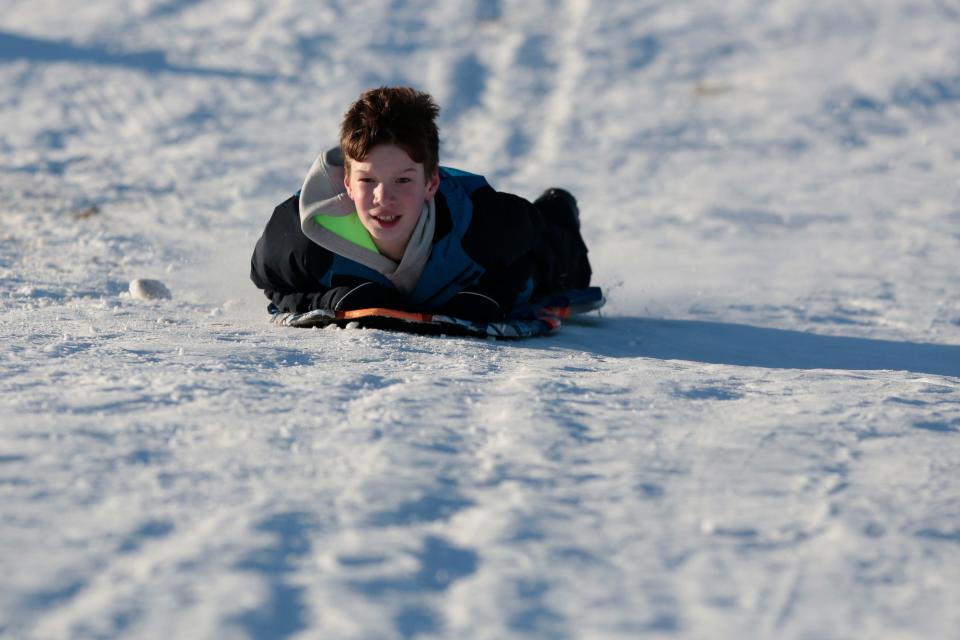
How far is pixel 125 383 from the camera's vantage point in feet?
7.47

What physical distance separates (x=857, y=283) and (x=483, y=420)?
9.90 feet

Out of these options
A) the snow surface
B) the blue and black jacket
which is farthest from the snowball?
the blue and black jacket

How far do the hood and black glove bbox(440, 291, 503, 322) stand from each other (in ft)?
0.43

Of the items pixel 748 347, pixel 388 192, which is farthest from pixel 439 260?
pixel 748 347

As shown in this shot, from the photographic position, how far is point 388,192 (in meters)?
3.04

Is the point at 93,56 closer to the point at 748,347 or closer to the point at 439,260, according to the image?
the point at 439,260

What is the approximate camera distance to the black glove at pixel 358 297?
122 inches

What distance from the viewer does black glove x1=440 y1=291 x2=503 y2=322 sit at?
317cm

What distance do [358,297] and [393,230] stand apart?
210 mm

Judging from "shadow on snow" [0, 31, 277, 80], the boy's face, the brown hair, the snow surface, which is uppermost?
"shadow on snow" [0, 31, 277, 80]

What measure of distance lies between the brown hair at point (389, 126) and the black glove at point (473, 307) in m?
0.38

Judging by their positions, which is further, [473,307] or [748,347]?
[748,347]

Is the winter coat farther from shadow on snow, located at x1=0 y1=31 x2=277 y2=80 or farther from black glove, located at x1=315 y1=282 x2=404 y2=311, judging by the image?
shadow on snow, located at x1=0 y1=31 x2=277 y2=80

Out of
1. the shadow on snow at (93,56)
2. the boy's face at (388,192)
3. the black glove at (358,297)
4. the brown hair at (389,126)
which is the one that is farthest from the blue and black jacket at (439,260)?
the shadow on snow at (93,56)
